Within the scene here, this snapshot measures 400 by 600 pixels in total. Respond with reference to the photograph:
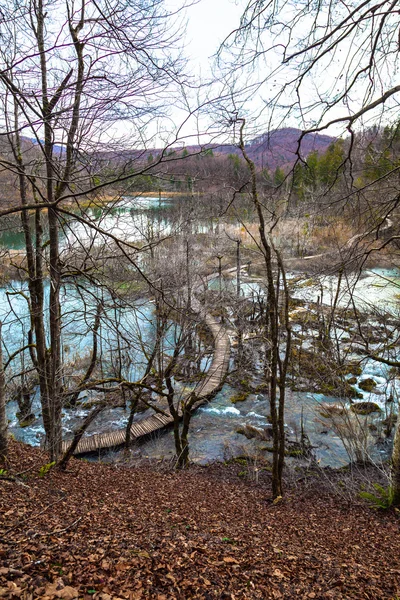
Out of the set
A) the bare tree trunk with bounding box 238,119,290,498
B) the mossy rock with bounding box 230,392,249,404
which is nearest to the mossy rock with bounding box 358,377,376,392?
the mossy rock with bounding box 230,392,249,404

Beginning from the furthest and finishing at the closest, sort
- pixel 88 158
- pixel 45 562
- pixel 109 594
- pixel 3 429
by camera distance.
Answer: pixel 3 429, pixel 88 158, pixel 45 562, pixel 109 594

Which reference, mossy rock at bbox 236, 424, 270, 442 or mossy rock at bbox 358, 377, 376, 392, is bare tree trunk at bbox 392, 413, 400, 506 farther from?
mossy rock at bbox 358, 377, 376, 392

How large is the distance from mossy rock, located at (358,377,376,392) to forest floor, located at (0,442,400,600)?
25.9 ft

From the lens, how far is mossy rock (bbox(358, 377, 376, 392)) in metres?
12.8

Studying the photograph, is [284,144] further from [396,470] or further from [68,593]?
[396,470]

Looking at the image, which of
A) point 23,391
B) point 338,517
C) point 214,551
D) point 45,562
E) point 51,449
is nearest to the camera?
point 45,562

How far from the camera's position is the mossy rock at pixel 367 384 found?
1282cm

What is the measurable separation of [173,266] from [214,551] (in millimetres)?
11388

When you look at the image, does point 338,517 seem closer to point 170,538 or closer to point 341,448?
point 170,538

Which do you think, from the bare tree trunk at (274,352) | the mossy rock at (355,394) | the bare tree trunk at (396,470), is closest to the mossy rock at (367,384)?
the mossy rock at (355,394)

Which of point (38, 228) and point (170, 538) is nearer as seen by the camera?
point (170, 538)

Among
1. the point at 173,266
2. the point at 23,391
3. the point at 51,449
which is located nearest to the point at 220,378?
the point at 173,266

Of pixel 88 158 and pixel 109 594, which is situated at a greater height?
pixel 88 158

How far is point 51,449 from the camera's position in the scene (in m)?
5.73
